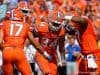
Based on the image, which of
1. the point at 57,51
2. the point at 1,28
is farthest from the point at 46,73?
the point at 1,28

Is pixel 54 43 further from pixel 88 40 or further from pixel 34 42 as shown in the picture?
pixel 88 40

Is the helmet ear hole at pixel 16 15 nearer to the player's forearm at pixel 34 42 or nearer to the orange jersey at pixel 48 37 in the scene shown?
the player's forearm at pixel 34 42

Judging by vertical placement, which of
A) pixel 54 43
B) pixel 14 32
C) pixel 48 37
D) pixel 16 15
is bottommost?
pixel 54 43

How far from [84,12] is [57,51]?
19.1ft

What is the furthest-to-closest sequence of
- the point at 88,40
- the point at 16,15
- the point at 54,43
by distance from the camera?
the point at 54,43, the point at 16,15, the point at 88,40

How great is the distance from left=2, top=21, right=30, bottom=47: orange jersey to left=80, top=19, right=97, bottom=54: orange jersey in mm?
1075

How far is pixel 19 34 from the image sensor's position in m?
8.88

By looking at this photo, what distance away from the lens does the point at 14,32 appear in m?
8.86

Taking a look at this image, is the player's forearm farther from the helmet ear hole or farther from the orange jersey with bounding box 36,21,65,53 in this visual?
the orange jersey with bounding box 36,21,65,53

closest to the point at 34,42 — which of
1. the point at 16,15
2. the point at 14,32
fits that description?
the point at 14,32

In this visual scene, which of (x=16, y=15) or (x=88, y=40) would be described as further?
(x=16, y=15)

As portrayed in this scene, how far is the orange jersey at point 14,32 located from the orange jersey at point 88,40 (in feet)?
3.53

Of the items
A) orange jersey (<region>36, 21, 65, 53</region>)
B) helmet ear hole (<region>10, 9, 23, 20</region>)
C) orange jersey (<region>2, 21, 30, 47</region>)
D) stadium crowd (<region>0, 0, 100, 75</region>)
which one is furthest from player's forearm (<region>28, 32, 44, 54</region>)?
orange jersey (<region>36, 21, 65, 53</region>)

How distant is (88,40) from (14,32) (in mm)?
1382
